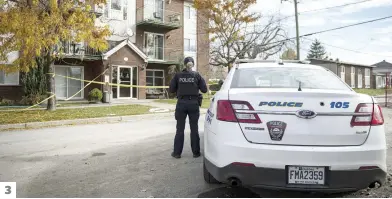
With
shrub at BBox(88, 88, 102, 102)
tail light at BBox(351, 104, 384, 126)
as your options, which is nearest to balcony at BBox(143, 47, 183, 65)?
shrub at BBox(88, 88, 102, 102)

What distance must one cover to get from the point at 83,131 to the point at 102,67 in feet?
41.1

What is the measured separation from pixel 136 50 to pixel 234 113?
62.9 feet

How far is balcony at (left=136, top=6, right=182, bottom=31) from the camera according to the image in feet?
75.2

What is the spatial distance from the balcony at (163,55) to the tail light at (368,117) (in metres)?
20.9

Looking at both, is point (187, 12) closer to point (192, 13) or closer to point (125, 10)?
point (192, 13)

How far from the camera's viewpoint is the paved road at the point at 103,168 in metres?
3.42

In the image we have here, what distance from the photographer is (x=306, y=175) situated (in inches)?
104

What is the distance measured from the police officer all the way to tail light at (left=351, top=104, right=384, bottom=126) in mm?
2671

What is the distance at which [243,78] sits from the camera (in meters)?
3.49

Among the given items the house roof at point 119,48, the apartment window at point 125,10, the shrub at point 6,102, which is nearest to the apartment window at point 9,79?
the shrub at point 6,102

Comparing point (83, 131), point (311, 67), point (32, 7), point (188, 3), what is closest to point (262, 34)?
point (188, 3)

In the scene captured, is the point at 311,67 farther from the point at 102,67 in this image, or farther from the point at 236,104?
the point at 102,67

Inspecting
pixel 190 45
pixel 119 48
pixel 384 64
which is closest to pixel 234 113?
pixel 119 48

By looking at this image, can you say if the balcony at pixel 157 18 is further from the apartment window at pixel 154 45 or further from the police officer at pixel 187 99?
the police officer at pixel 187 99
